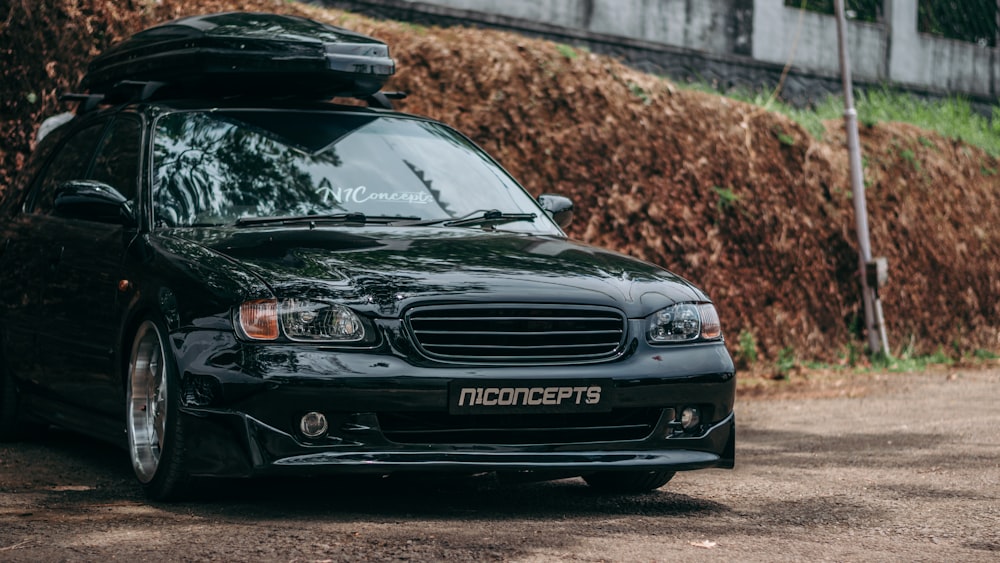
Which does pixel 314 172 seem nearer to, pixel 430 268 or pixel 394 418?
pixel 430 268

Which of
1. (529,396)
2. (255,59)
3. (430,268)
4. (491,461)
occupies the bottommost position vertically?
(491,461)

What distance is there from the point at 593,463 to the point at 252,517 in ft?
4.26

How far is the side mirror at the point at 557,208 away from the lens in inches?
302

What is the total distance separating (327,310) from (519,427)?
0.85 metres

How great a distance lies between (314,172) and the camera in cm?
689

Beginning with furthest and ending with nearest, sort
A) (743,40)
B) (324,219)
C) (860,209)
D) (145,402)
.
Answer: (743,40) < (860,209) < (324,219) < (145,402)

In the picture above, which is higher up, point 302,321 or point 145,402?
point 302,321

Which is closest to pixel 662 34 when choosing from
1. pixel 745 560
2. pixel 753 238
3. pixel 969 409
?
pixel 753 238

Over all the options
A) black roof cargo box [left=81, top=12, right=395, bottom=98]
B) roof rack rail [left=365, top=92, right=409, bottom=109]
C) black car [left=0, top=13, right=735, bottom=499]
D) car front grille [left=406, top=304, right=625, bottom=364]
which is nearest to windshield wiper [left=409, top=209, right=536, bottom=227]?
black car [left=0, top=13, right=735, bottom=499]

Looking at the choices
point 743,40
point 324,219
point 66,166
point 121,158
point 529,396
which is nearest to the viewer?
point 529,396

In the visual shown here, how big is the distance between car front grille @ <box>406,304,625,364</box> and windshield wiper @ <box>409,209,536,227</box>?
105 cm

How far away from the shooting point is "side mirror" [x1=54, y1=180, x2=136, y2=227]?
657 cm

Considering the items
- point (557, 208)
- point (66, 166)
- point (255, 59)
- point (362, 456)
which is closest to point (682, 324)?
point (362, 456)

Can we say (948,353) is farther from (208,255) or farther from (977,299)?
(208,255)
